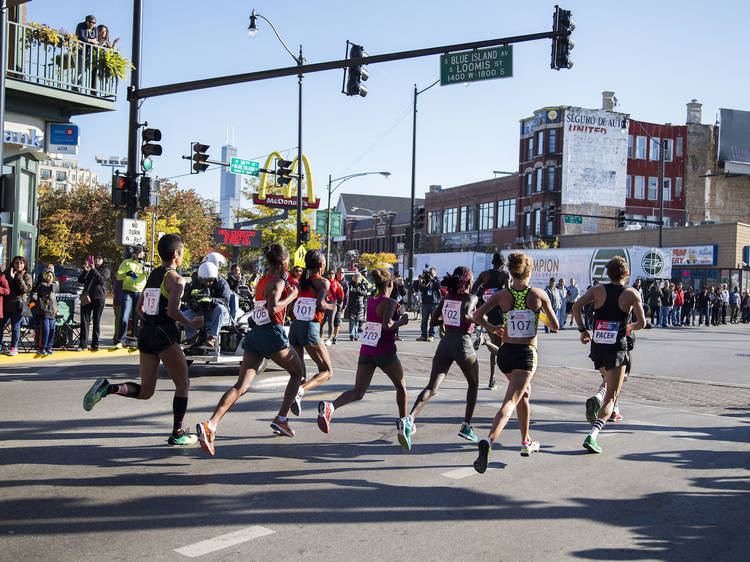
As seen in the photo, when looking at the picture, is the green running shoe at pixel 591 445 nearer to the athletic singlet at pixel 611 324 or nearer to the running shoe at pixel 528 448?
the running shoe at pixel 528 448

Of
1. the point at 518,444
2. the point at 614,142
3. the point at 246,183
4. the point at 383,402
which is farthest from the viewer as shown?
the point at 614,142

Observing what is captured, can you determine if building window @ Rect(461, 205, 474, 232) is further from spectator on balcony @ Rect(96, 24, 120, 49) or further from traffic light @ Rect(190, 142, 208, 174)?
spectator on balcony @ Rect(96, 24, 120, 49)

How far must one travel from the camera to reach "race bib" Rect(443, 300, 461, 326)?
7.18m

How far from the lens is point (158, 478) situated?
18.6ft

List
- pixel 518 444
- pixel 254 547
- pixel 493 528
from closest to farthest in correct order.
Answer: pixel 254 547, pixel 493 528, pixel 518 444

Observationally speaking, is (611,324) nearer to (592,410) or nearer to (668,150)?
(592,410)

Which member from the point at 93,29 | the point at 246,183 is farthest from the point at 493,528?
the point at 246,183

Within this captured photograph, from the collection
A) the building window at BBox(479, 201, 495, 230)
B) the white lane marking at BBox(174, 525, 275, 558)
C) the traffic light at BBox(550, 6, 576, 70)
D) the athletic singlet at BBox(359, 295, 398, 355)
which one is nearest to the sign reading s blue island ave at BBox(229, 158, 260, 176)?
the traffic light at BBox(550, 6, 576, 70)

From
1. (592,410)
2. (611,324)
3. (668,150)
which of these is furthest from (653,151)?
(592,410)

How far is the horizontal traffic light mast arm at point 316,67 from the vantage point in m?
12.6

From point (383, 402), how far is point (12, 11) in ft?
47.4

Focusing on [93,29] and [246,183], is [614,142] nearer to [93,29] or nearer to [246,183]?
[246,183]

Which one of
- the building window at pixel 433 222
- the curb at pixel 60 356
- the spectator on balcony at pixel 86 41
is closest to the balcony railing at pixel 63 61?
the spectator on balcony at pixel 86 41

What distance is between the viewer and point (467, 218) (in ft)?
228
